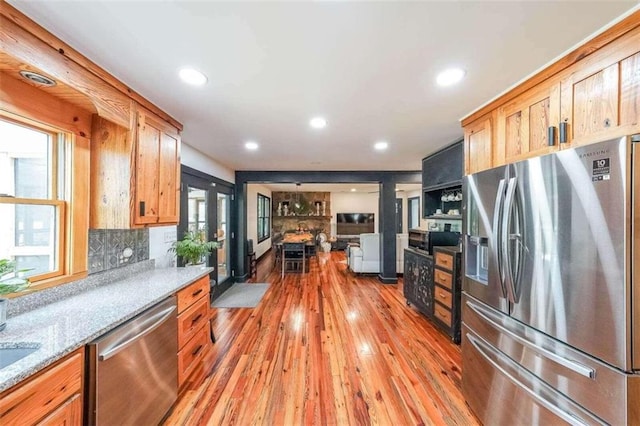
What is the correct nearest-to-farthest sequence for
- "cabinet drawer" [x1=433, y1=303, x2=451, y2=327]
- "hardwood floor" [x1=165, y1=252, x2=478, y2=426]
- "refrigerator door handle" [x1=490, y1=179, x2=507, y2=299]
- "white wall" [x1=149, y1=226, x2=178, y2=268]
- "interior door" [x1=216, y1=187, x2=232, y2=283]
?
"refrigerator door handle" [x1=490, y1=179, x2=507, y2=299], "hardwood floor" [x1=165, y1=252, x2=478, y2=426], "white wall" [x1=149, y1=226, x2=178, y2=268], "cabinet drawer" [x1=433, y1=303, x2=451, y2=327], "interior door" [x1=216, y1=187, x2=232, y2=283]

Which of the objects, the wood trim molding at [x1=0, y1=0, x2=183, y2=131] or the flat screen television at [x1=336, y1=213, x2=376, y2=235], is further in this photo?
the flat screen television at [x1=336, y1=213, x2=376, y2=235]

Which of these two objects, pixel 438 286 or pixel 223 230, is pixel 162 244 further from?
pixel 438 286

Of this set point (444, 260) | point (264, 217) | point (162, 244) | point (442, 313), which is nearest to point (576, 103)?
point (444, 260)

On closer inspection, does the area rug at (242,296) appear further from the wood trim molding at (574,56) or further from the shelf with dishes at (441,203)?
the wood trim molding at (574,56)

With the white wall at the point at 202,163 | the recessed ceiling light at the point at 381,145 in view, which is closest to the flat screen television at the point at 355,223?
the white wall at the point at 202,163

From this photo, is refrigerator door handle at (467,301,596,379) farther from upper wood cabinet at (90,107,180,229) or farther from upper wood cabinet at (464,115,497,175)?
upper wood cabinet at (90,107,180,229)

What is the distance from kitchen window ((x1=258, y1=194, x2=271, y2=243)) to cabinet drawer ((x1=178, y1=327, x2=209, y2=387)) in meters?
5.81

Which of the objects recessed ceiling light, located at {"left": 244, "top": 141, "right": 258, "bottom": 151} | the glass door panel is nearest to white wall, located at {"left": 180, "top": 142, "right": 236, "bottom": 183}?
the glass door panel

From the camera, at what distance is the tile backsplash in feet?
6.43

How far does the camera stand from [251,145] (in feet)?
10.9

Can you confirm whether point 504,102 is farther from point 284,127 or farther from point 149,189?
point 149,189

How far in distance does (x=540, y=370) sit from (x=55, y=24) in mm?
2975

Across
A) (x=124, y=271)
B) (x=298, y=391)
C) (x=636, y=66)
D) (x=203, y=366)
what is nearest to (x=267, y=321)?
(x=203, y=366)

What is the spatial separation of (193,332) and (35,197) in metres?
1.48
